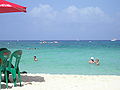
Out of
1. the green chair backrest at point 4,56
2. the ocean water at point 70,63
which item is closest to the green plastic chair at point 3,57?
the green chair backrest at point 4,56

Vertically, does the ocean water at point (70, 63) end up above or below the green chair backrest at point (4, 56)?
below

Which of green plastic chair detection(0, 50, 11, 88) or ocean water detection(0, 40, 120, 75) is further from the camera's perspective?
ocean water detection(0, 40, 120, 75)

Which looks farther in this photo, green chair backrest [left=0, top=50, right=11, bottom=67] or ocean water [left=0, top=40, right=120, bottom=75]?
ocean water [left=0, top=40, right=120, bottom=75]

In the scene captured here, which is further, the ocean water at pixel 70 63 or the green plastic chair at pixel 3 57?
the ocean water at pixel 70 63

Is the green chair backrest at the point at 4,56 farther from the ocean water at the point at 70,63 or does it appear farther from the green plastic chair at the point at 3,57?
the ocean water at the point at 70,63

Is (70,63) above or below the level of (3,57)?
below

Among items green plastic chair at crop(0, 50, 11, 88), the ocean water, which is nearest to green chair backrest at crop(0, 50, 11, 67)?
green plastic chair at crop(0, 50, 11, 88)

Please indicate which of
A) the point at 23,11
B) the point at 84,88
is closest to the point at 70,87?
the point at 84,88

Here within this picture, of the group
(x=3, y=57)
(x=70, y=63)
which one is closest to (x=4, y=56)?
(x=3, y=57)

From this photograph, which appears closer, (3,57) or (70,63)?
(3,57)

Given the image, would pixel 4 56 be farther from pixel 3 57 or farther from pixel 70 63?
pixel 70 63

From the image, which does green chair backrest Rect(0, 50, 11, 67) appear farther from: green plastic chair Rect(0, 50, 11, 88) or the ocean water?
the ocean water

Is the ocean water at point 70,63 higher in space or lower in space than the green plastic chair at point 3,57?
lower

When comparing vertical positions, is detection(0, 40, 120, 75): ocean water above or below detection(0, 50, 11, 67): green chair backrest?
below
